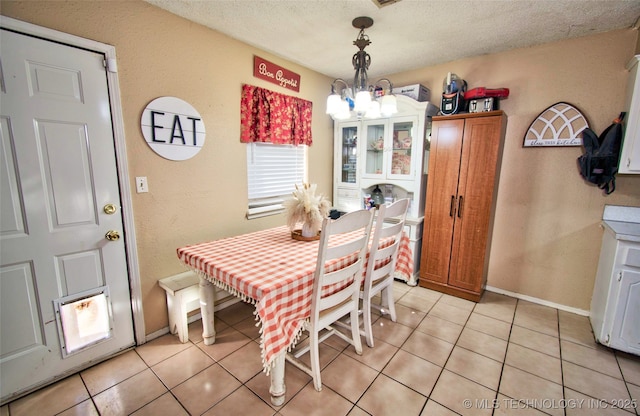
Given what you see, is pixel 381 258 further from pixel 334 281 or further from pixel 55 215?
pixel 55 215

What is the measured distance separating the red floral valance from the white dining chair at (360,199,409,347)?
1.55m

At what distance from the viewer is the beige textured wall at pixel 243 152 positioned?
195 centimetres

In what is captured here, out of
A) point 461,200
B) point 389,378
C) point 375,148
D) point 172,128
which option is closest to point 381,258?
point 389,378

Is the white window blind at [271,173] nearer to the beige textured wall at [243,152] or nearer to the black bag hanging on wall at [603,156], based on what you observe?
the beige textured wall at [243,152]

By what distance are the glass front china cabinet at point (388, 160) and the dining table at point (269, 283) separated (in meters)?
1.54

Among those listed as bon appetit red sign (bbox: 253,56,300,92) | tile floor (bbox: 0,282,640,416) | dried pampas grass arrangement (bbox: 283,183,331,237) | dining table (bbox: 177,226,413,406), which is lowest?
tile floor (bbox: 0,282,640,416)

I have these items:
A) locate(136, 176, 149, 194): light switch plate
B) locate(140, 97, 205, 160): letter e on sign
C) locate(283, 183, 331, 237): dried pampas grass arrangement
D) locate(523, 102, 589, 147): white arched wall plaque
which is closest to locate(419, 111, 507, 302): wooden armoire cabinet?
locate(523, 102, 589, 147): white arched wall plaque

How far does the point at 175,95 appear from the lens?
2.14m

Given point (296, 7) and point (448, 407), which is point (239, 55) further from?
point (448, 407)

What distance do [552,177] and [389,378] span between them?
235 cm

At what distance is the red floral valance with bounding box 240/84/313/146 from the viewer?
263 cm

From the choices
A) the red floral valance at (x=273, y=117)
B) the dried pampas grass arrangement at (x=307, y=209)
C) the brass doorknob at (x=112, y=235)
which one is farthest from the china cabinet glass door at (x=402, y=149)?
the brass doorknob at (x=112, y=235)

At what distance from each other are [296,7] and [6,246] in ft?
7.55

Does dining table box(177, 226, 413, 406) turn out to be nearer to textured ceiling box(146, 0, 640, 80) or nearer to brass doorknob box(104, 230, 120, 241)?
brass doorknob box(104, 230, 120, 241)
